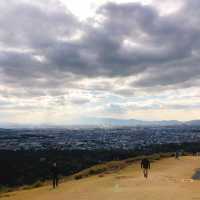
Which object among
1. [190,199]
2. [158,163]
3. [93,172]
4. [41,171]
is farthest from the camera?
[41,171]

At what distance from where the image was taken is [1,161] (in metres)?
84.8

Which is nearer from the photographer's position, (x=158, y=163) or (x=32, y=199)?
(x=32, y=199)

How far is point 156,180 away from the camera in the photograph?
2508 centimetres

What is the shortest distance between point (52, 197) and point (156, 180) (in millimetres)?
7418

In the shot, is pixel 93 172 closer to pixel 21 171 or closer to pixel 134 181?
pixel 134 181

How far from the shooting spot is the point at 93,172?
38531 millimetres

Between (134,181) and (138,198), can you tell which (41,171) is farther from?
(138,198)

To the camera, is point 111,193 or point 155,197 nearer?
point 155,197

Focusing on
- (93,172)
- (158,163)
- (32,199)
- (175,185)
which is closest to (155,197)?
(175,185)

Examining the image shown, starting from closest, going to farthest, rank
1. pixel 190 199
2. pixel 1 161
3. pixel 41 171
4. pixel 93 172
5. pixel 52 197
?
pixel 190 199
pixel 52 197
pixel 93 172
pixel 41 171
pixel 1 161

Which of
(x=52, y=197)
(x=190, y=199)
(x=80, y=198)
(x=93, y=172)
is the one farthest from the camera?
(x=93, y=172)

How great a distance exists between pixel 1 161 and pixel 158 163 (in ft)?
173

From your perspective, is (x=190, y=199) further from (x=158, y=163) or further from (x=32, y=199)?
(x=158, y=163)

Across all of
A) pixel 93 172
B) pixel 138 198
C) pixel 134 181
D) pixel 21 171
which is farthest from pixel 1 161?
pixel 138 198
